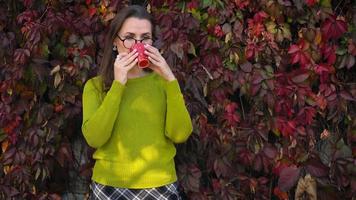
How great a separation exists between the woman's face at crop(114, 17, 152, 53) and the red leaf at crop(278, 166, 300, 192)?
0.91m

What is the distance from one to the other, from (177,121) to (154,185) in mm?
261

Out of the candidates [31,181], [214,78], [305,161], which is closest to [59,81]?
[31,181]

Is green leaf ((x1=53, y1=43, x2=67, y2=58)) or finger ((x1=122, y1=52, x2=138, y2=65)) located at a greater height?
finger ((x1=122, y1=52, x2=138, y2=65))

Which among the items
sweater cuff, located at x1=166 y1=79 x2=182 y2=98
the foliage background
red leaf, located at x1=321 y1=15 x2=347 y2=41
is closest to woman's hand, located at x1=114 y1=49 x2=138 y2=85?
sweater cuff, located at x1=166 y1=79 x2=182 y2=98

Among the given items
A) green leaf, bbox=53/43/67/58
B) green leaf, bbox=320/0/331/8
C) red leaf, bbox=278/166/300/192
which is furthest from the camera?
green leaf, bbox=53/43/67/58

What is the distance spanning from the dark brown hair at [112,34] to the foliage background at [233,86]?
376 millimetres

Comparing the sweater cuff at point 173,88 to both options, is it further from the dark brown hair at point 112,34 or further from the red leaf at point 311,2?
the red leaf at point 311,2

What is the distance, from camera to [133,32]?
6.99ft

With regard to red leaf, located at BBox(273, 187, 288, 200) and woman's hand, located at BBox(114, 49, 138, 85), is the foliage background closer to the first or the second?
red leaf, located at BBox(273, 187, 288, 200)

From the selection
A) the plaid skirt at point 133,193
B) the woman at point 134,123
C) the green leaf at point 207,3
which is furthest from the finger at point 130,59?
the green leaf at point 207,3

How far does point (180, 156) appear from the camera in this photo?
2.73 metres

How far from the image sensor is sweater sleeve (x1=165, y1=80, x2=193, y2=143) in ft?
6.89

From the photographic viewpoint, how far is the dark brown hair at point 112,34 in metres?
Result: 2.17

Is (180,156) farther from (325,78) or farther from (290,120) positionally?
(325,78)
